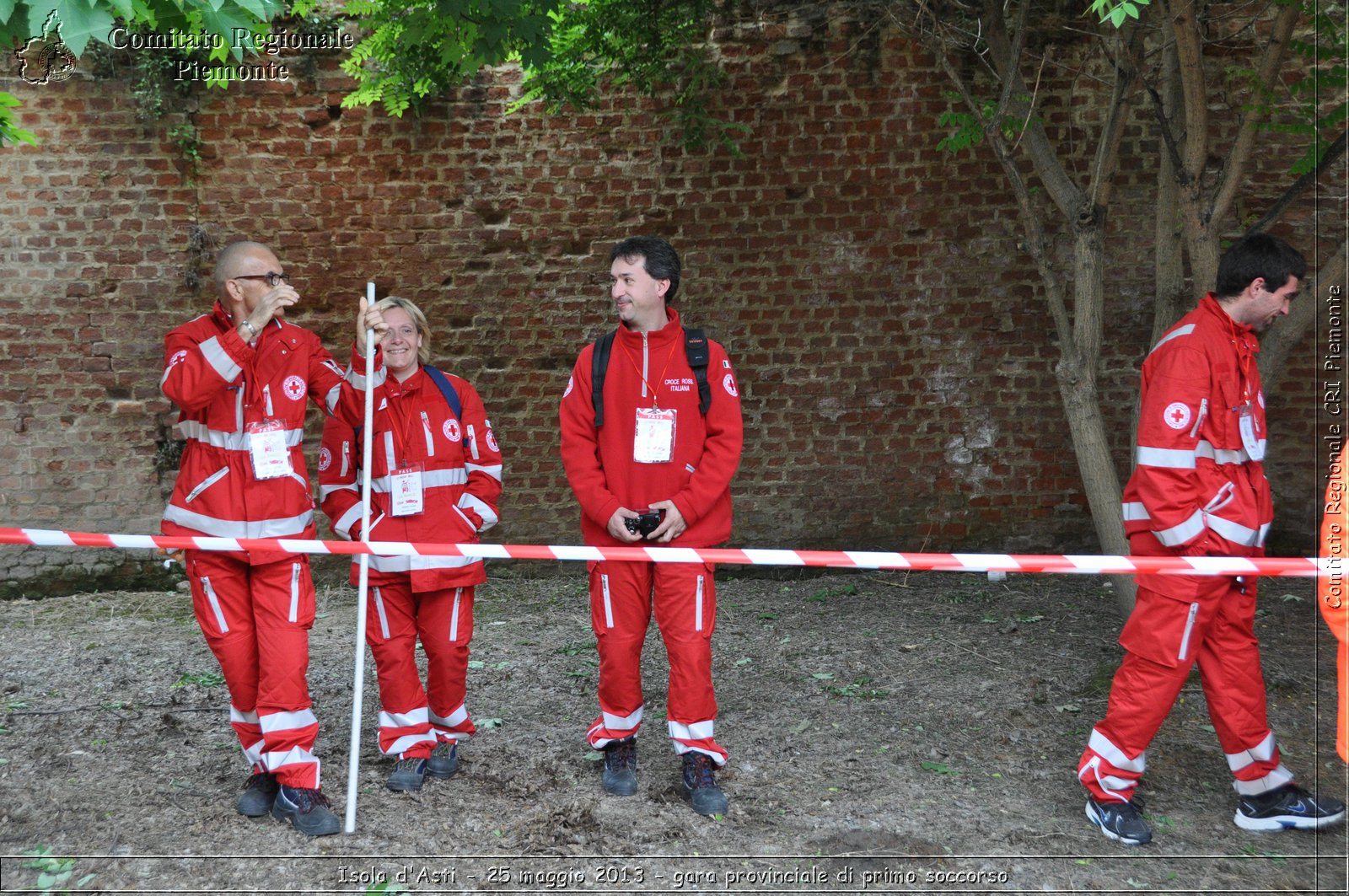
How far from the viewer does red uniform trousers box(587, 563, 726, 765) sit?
4.21 meters

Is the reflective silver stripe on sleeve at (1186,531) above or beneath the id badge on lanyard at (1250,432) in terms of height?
beneath

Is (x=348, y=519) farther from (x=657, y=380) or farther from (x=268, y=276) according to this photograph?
(x=657, y=380)

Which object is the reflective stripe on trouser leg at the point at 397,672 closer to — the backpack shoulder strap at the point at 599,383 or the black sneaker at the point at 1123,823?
the backpack shoulder strap at the point at 599,383

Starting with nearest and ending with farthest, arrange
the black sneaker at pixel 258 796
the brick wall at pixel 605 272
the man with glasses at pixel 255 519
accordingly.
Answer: the man with glasses at pixel 255 519
the black sneaker at pixel 258 796
the brick wall at pixel 605 272

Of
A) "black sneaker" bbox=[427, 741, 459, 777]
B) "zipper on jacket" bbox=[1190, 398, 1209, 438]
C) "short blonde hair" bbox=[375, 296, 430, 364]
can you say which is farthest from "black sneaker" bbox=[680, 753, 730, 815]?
"zipper on jacket" bbox=[1190, 398, 1209, 438]

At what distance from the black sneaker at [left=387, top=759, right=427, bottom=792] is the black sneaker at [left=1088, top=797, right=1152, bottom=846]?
2599 mm

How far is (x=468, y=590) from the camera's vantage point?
15.0ft

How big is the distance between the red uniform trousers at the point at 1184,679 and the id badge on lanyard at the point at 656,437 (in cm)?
180

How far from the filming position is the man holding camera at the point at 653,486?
4.24 m

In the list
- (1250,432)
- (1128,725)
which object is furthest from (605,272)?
(1128,725)

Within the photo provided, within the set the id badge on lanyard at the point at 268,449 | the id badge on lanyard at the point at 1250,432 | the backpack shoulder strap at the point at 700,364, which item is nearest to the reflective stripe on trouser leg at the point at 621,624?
the backpack shoulder strap at the point at 700,364

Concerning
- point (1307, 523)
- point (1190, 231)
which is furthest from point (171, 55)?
point (1307, 523)

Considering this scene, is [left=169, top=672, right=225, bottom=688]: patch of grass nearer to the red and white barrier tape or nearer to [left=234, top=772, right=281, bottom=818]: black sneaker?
[left=234, top=772, right=281, bottom=818]: black sneaker

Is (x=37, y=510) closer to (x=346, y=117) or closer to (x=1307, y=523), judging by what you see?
(x=346, y=117)
